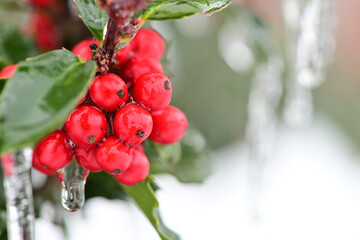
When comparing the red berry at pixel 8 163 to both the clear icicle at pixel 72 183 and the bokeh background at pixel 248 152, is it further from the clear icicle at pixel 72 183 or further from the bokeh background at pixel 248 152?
the bokeh background at pixel 248 152

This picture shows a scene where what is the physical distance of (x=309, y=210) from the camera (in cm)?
109

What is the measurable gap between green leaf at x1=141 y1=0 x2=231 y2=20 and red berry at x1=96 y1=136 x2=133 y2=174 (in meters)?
0.07

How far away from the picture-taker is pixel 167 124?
29cm

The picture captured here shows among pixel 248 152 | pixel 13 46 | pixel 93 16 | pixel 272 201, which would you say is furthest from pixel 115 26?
pixel 248 152

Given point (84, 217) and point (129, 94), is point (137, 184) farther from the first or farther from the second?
point (84, 217)

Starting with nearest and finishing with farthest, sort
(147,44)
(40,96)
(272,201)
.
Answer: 1. (40,96)
2. (147,44)
3. (272,201)

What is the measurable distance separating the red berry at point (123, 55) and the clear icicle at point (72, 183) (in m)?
0.07

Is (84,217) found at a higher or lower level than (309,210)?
higher

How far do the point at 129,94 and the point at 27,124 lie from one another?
98 millimetres

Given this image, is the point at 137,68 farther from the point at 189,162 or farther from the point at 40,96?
the point at 189,162

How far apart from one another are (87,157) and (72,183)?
26mm

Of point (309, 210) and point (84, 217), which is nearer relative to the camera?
point (84, 217)

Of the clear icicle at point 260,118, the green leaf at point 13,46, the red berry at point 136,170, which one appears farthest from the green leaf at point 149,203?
the clear icicle at point 260,118

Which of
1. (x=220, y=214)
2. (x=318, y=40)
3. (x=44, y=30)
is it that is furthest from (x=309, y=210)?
(x=44, y=30)
